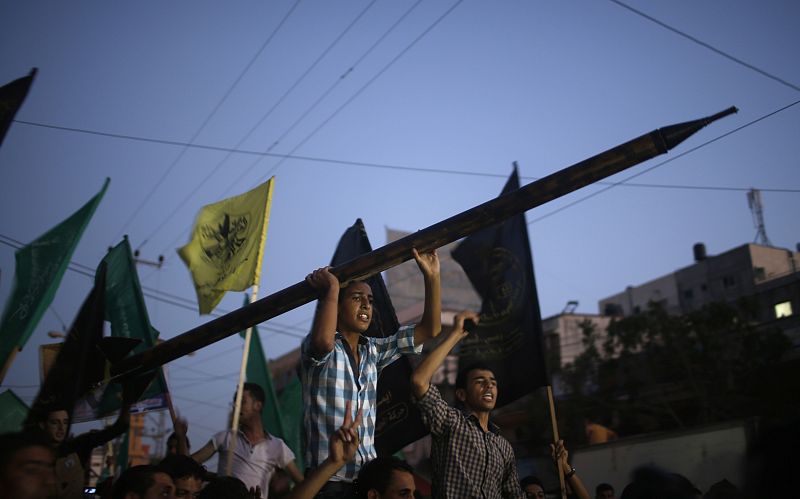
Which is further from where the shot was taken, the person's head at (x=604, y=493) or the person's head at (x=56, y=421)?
the person's head at (x=604, y=493)

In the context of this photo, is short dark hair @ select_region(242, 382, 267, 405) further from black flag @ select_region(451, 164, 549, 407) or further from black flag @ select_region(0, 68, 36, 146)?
black flag @ select_region(0, 68, 36, 146)

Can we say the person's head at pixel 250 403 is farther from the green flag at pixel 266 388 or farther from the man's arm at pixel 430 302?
the green flag at pixel 266 388

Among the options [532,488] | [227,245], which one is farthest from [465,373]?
[227,245]

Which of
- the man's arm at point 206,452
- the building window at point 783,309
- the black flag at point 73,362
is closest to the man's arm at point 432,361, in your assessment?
the black flag at point 73,362

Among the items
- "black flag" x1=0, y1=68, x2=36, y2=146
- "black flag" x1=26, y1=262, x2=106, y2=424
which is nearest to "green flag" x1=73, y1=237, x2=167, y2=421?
"black flag" x1=0, y1=68, x2=36, y2=146

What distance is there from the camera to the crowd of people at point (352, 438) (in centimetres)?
308

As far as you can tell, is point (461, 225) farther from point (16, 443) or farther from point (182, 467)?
point (182, 467)

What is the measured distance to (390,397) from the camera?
21.1ft

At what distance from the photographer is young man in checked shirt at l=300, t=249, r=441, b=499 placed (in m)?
3.73

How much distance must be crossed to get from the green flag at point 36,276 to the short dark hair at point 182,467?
8.10 feet

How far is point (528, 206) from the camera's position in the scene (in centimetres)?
367

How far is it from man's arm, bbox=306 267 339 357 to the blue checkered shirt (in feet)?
0.32

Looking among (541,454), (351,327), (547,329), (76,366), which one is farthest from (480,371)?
(547,329)

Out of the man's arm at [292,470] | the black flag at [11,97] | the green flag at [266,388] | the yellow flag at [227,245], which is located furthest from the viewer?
the green flag at [266,388]
